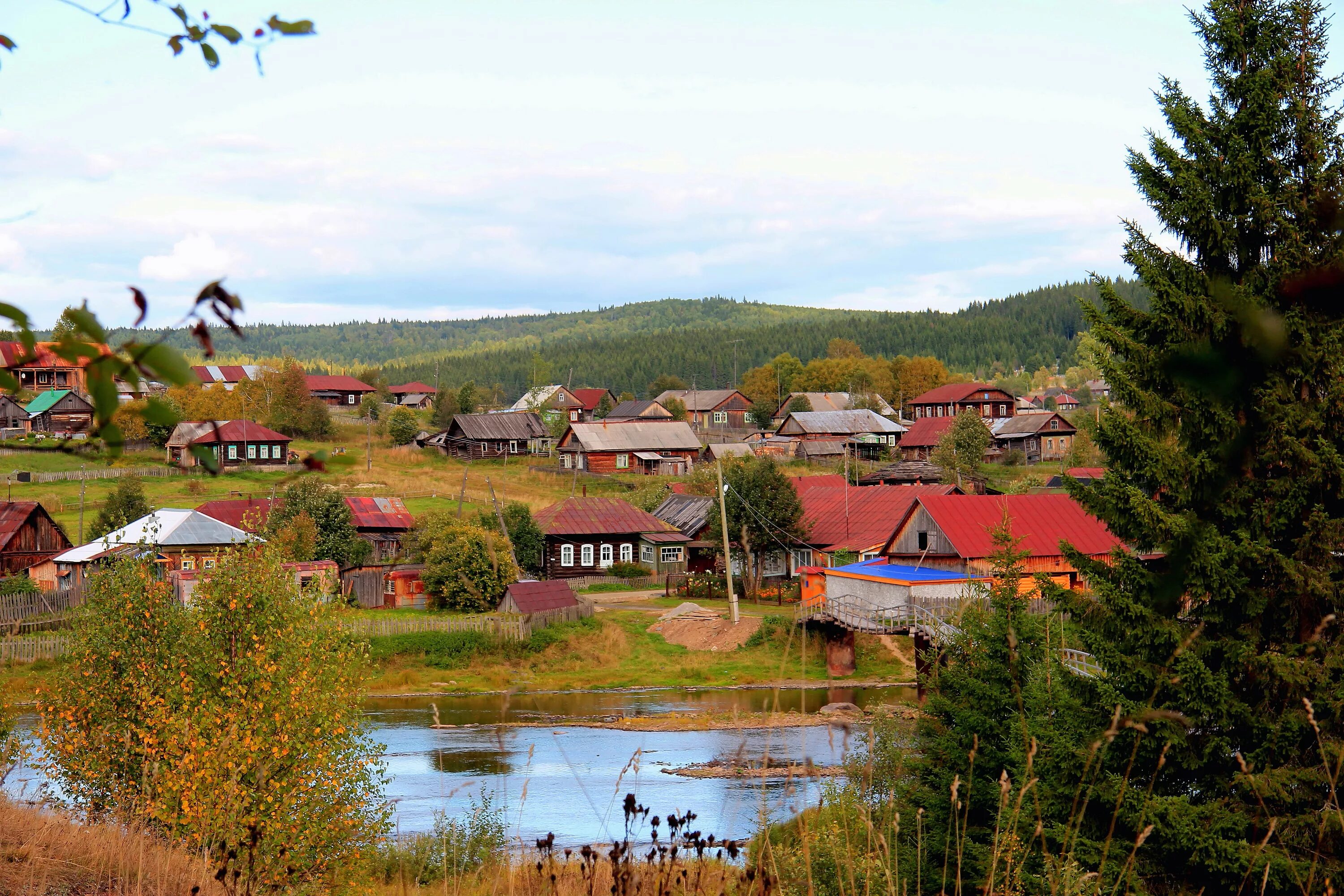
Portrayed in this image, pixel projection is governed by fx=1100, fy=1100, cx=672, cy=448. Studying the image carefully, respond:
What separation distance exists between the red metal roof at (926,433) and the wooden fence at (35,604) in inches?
2418

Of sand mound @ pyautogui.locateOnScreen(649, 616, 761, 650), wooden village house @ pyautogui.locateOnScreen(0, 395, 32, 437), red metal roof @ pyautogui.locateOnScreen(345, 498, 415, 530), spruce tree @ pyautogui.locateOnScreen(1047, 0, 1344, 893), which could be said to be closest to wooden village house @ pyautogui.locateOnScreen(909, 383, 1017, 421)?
red metal roof @ pyautogui.locateOnScreen(345, 498, 415, 530)

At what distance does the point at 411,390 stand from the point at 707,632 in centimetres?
11015

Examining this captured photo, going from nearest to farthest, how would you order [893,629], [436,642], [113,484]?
[893,629] → [436,642] → [113,484]

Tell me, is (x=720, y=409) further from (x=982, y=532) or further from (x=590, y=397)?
(x=982, y=532)

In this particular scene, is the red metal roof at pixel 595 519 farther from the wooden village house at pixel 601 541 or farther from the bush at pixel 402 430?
the bush at pixel 402 430

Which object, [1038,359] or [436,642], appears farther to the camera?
[1038,359]

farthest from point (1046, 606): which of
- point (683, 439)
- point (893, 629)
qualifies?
point (683, 439)

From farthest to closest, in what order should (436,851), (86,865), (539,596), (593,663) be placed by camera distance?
(539,596), (593,663), (436,851), (86,865)

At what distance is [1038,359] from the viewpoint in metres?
197

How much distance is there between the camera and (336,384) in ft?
394

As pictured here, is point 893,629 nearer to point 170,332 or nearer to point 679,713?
point 679,713

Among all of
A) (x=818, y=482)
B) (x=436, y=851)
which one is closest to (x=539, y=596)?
(x=818, y=482)

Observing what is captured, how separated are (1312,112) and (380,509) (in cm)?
4558

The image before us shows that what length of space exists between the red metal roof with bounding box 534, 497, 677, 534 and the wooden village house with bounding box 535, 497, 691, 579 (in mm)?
30
